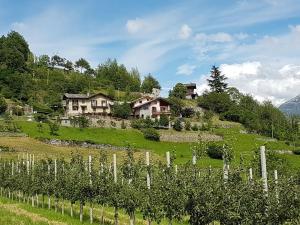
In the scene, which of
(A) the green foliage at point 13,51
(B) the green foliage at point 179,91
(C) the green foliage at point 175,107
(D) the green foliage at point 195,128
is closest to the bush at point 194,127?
(D) the green foliage at point 195,128

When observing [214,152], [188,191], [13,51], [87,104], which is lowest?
[214,152]

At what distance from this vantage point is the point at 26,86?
12206cm

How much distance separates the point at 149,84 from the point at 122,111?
193 ft

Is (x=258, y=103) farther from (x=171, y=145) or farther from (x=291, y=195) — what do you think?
(x=291, y=195)

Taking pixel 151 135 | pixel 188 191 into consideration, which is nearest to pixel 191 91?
pixel 151 135

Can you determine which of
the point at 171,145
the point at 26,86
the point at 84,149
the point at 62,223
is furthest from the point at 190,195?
the point at 26,86

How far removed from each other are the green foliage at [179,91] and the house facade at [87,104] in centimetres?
2968

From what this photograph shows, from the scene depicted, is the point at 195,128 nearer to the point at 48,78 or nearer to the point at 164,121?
the point at 164,121

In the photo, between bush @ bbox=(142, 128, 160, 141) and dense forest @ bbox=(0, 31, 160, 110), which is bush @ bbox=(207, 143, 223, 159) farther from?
dense forest @ bbox=(0, 31, 160, 110)

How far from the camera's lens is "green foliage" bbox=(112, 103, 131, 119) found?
10801cm

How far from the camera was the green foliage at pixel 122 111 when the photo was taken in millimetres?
108012

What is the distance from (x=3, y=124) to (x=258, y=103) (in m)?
82.7

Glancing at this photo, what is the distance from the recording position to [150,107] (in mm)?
116125

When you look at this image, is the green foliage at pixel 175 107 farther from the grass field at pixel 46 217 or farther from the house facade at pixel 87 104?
the grass field at pixel 46 217
